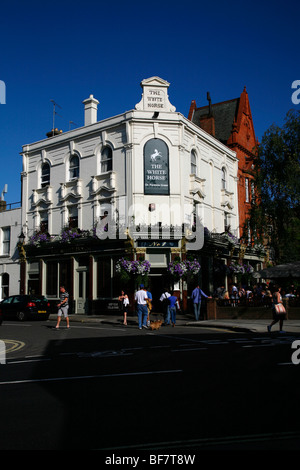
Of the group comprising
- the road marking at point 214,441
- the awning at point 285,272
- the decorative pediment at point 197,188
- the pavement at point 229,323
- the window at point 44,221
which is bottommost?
the pavement at point 229,323

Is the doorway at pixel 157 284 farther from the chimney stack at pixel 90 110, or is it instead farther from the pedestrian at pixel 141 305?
the chimney stack at pixel 90 110

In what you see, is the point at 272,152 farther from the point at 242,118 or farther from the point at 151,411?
the point at 151,411

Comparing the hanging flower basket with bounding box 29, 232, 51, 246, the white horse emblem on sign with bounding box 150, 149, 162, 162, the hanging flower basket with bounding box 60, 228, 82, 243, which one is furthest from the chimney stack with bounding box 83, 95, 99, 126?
the hanging flower basket with bounding box 29, 232, 51, 246

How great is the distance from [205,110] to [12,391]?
110 ft

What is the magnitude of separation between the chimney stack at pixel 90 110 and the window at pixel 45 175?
167 inches

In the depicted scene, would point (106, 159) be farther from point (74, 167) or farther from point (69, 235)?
point (69, 235)

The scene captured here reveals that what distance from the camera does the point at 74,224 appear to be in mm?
27484

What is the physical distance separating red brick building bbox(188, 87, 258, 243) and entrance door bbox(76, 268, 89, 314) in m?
12.5

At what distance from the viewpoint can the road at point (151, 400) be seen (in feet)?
13.6

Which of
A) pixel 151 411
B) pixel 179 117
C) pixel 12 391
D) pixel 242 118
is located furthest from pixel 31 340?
pixel 242 118

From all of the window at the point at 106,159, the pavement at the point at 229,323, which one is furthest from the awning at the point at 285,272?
the window at the point at 106,159

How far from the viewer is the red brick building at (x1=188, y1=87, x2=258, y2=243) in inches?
1294

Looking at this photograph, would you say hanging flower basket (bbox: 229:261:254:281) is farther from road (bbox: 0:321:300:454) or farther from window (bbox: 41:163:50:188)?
road (bbox: 0:321:300:454)

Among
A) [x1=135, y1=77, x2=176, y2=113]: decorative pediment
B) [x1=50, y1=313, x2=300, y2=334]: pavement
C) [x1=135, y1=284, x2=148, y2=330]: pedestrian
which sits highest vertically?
[x1=135, y1=77, x2=176, y2=113]: decorative pediment
